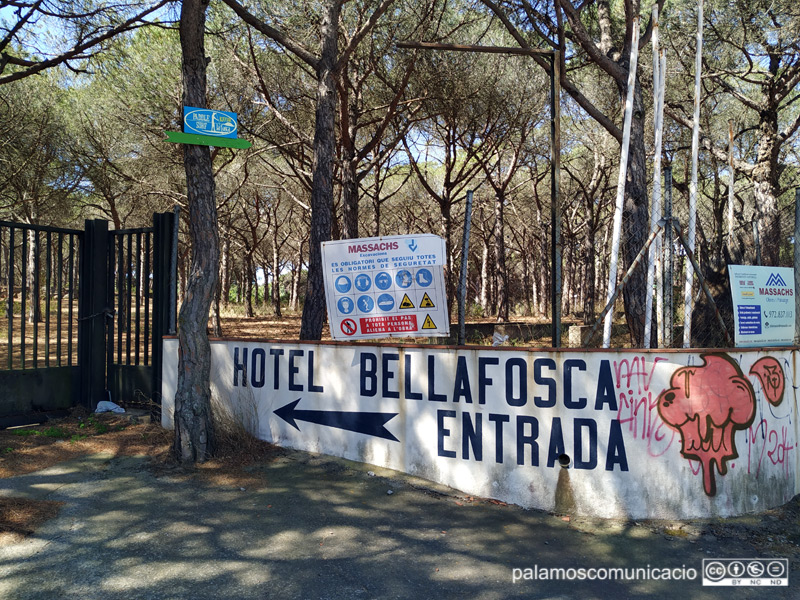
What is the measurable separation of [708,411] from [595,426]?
85cm

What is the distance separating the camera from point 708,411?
4895 millimetres

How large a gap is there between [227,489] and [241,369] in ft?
5.18

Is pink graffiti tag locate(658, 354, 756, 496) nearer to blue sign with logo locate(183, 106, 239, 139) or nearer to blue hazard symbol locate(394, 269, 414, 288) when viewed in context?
blue hazard symbol locate(394, 269, 414, 288)

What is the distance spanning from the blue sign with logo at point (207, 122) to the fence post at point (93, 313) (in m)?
2.91

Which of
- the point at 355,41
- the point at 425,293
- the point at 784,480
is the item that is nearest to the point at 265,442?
the point at 425,293

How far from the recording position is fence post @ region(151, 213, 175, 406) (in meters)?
7.82

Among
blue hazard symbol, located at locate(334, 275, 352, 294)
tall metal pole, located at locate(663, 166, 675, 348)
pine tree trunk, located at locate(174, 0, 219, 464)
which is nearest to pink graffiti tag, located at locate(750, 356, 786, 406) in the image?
tall metal pole, located at locate(663, 166, 675, 348)

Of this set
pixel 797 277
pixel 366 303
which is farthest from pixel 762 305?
pixel 366 303

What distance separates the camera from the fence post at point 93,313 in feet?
26.7

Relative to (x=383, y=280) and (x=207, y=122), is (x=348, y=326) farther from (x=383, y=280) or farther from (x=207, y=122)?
(x=207, y=122)

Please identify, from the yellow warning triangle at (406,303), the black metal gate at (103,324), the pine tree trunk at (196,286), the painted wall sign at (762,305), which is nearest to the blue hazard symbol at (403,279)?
the yellow warning triangle at (406,303)

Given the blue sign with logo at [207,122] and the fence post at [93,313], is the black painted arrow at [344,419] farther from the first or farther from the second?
the fence post at [93,313]

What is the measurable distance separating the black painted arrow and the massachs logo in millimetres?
3644

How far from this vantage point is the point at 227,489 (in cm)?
538
